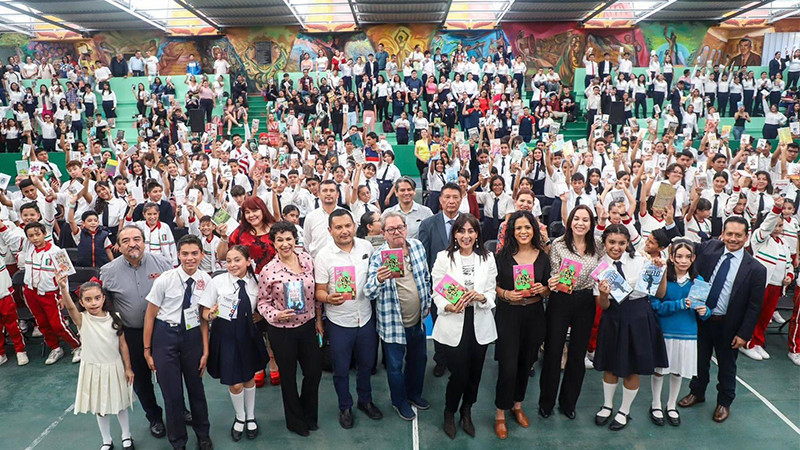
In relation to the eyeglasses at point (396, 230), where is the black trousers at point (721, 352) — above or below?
below

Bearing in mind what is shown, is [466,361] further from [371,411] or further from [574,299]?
[371,411]

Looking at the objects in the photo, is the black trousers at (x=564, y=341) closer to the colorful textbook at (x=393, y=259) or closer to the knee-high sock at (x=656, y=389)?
the knee-high sock at (x=656, y=389)

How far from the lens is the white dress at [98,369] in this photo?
145 inches

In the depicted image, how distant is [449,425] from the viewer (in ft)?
13.4

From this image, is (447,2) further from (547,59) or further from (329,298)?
(329,298)

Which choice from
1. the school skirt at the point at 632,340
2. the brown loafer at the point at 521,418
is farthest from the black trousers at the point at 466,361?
the school skirt at the point at 632,340

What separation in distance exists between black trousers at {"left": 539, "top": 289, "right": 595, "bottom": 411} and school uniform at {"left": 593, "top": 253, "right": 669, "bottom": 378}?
145mm

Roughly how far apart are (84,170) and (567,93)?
15.0m

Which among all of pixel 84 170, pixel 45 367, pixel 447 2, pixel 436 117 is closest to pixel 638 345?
pixel 45 367

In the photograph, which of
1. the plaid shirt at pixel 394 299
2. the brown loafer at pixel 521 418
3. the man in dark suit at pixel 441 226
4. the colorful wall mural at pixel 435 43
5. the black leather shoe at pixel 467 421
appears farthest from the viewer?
the colorful wall mural at pixel 435 43

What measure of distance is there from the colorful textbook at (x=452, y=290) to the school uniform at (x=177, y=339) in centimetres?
170

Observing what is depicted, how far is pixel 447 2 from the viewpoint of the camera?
63.1ft

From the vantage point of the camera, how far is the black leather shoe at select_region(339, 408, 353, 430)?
13.8ft

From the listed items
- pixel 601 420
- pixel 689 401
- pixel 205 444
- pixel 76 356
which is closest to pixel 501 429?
pixel 601 420
